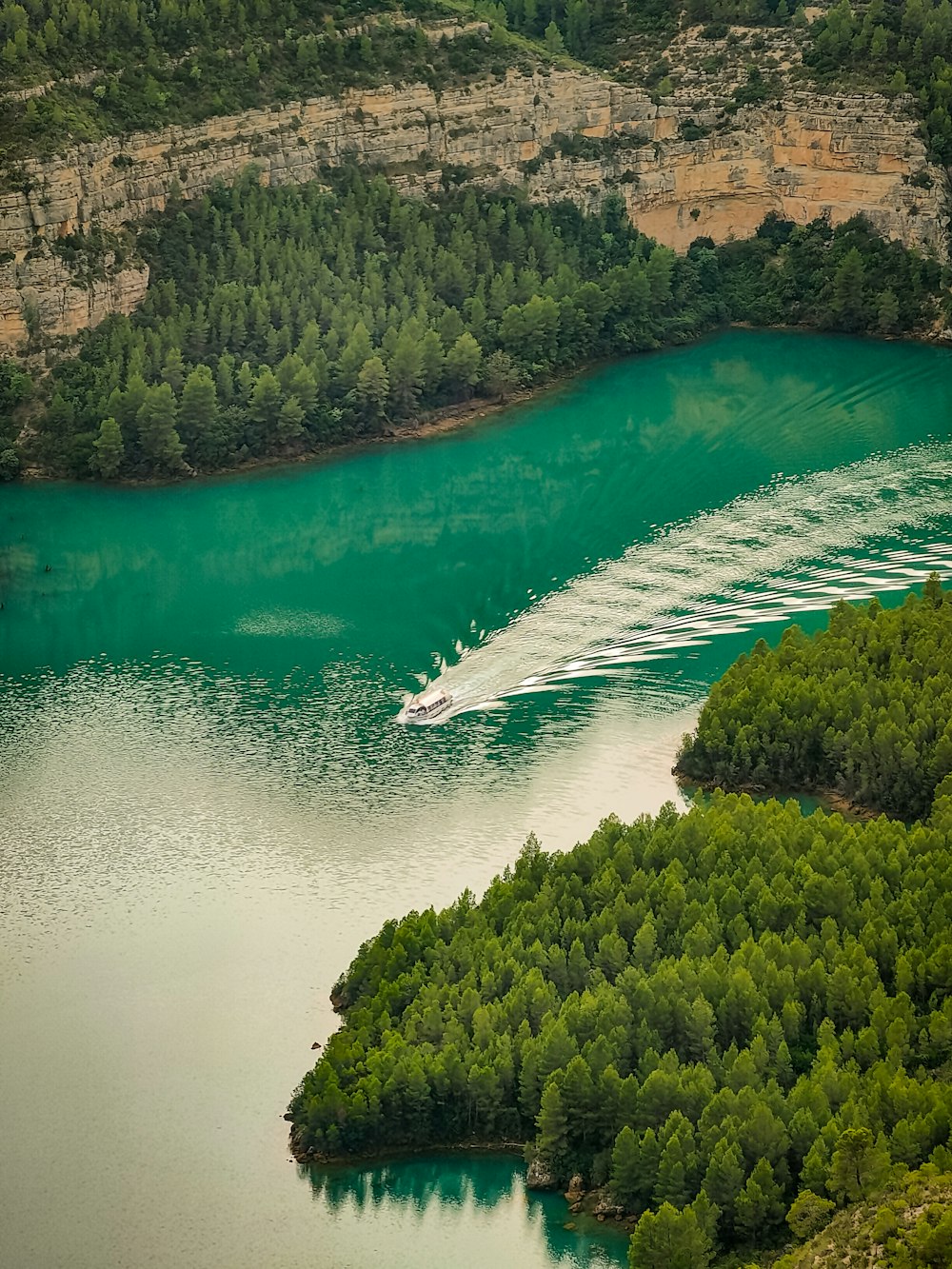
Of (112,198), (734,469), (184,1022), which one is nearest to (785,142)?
(734,469)

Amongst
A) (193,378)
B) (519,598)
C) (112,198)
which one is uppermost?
Answer: (112,198)

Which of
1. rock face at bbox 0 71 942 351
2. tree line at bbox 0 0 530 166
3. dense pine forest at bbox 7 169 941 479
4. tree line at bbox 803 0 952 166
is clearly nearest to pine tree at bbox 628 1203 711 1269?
dense pine forest at bbox 7 169 941 479

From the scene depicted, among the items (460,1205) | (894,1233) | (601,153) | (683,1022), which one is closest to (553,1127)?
(460,1205)

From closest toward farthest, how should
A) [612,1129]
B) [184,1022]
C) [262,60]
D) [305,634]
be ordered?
[612,1129]
[184,1022]
[305,634]
[262,60]

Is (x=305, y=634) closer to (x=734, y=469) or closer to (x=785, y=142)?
(x=734, y=469)

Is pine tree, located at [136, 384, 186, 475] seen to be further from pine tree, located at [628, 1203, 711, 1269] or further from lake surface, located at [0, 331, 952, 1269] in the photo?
pine tree, located at [628, 1203, 711, 1269]

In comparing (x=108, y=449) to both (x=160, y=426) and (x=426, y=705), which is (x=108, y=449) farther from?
(x=426, y=705)

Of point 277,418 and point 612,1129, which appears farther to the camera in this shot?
point 277,418

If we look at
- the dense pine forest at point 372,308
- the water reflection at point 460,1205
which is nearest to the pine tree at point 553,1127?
Answer: the water reflection at point 460,1205
